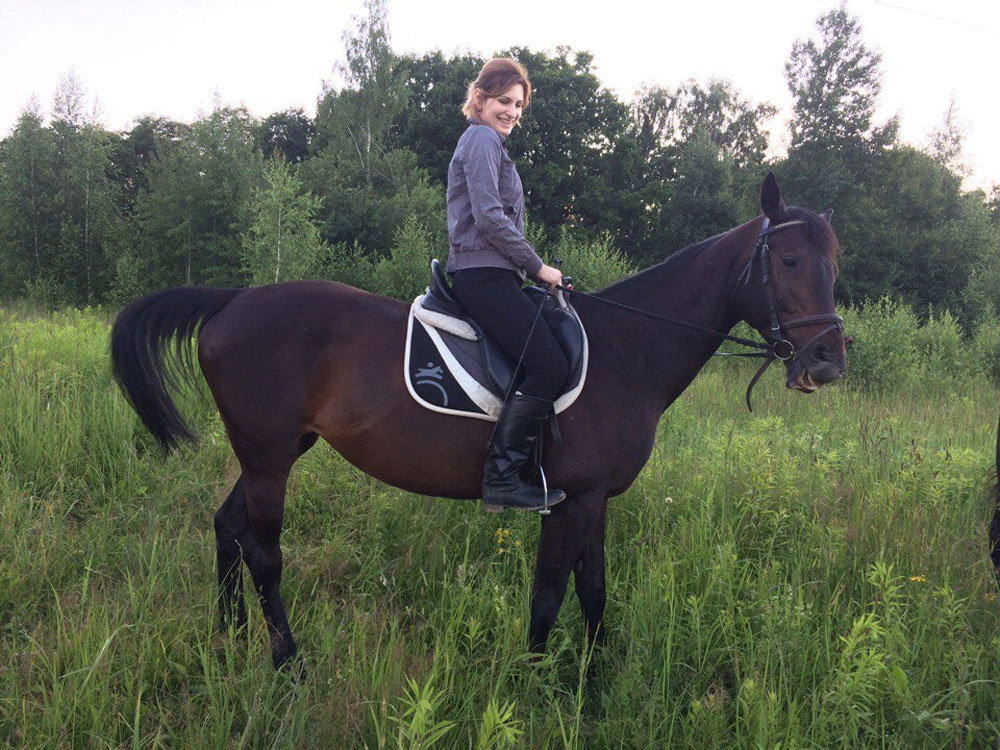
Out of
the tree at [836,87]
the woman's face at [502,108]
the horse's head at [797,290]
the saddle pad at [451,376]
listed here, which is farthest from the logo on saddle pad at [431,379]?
the tree at [836,87]

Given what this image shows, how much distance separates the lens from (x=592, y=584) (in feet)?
10.5

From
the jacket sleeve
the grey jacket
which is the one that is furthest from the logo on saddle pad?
the jacket sleeve

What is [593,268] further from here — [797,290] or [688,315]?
[797,290]

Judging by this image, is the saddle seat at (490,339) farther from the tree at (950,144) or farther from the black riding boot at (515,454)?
the tree at (950,144)

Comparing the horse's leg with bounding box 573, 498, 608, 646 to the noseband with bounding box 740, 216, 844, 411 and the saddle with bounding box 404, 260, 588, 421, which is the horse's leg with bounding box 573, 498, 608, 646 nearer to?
the saddle with bounding box 404, 260, 588, 421

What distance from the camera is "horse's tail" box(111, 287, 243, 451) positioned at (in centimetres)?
335

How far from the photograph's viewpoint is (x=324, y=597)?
338cm

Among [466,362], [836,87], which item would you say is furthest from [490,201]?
[836,87]

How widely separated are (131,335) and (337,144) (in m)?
32.7

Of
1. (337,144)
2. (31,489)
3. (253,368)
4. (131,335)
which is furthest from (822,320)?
(337,144)

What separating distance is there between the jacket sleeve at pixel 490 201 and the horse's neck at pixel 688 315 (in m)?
0.80

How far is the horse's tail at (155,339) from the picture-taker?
335 cm

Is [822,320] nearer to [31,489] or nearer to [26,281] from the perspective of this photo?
[31,489]

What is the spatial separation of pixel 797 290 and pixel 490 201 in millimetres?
1598
